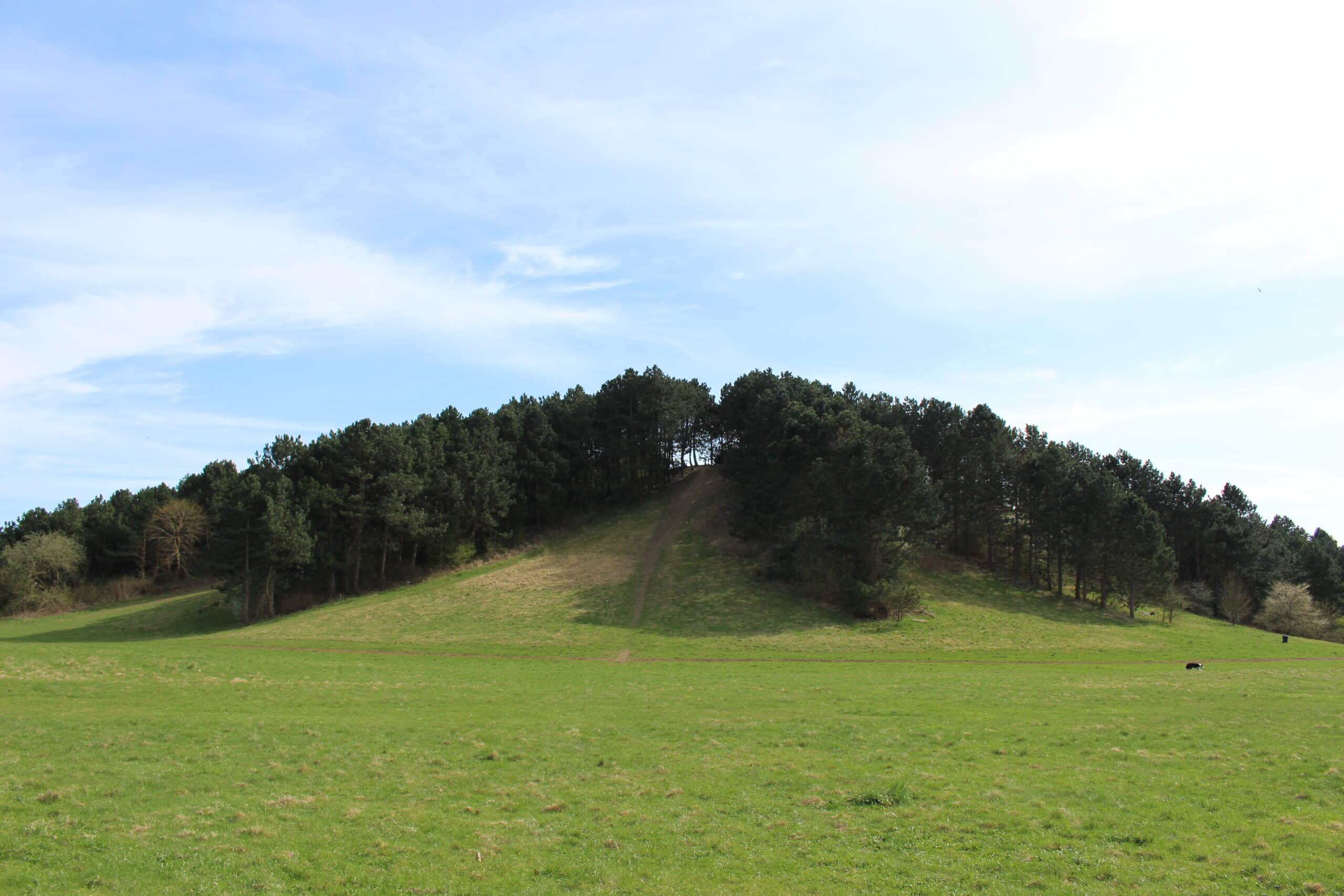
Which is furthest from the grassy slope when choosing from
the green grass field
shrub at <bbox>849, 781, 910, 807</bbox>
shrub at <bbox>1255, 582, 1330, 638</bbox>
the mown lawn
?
shrub at <bbox>849, 781, 910, 807</bbox>

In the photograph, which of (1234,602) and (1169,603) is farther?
(1234,602)

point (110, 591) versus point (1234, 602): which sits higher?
point (1234, 602)

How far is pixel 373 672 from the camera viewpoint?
41.9 m

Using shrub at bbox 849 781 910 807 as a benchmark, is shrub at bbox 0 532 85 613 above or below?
below

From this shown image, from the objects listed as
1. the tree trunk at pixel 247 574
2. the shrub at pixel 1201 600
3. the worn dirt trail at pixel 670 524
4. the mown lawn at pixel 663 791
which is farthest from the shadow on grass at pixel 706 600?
the shrub at pixel 1201 600

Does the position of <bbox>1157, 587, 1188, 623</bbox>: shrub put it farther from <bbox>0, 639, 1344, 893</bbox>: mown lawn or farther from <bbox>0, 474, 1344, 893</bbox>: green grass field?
<bbox>0, 639, 1344, 893</bbox>: mown lawn

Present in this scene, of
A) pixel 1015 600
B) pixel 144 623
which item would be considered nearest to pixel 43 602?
pixel 144 623

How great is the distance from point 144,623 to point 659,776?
79.3 metres

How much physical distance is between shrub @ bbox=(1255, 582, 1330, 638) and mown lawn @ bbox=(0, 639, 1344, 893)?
68081 millimetres

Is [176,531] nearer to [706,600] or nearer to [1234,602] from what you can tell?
[706,600]

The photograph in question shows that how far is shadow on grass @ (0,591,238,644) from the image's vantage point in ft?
232

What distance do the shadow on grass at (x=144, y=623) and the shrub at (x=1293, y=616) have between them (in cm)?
11126

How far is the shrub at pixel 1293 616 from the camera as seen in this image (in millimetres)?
87188

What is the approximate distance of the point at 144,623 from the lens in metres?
77.9
